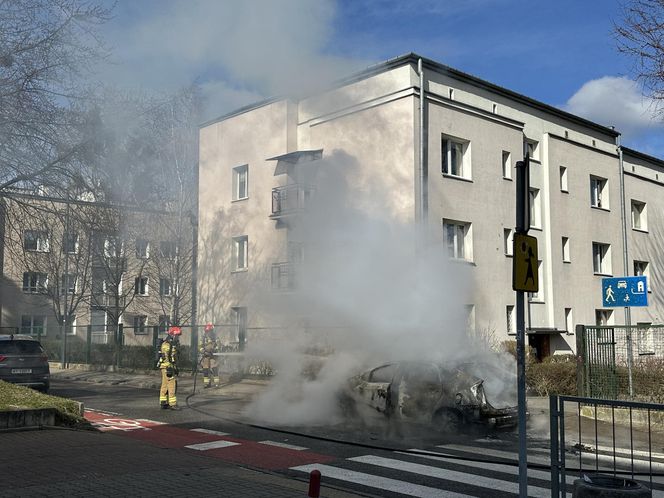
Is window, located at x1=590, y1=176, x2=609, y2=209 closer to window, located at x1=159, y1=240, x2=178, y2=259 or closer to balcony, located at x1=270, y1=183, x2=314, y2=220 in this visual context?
balcony, located at x1=270, y1=183, x2=314, y2=220

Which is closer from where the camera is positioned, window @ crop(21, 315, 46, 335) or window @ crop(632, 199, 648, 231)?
window @ crop(632, 199, 648, 231)

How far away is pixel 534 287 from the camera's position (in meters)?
5.39

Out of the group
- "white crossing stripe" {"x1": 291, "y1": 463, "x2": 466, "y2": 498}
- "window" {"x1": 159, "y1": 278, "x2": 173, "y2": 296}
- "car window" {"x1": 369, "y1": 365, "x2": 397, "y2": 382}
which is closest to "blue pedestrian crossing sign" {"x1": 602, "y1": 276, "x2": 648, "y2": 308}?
"car window" {"x1": 369, "y1": 365, "x2": 397, "y2": 382}

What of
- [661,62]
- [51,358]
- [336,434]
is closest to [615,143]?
[661,62]

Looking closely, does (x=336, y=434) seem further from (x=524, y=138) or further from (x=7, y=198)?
(x=524, y=138)

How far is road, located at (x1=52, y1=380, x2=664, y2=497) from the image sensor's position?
7328 millimetres

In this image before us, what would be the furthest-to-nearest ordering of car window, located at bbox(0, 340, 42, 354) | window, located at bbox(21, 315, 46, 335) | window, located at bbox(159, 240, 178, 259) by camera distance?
window, located at bbox(21, 315, 46, 335) → window, located at bbox(159, 240, 178, 259) → car window, located at bbox(0, 340, 42, 354)

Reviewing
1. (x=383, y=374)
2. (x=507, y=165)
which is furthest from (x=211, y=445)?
(x=507, y=165)

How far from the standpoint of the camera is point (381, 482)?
7.34 meters

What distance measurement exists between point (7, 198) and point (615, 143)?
80.3 ft

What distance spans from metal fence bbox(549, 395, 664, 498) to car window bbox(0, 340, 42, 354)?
1280cm

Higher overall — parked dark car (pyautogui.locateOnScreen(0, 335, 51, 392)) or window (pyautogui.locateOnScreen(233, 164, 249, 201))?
window (pyautogui.locateOnScreen(233, 164, 249, 201))

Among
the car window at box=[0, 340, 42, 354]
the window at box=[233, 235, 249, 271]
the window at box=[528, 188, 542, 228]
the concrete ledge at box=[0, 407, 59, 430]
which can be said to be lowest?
the concrete ledge at box=[0, 407, 59, 430]

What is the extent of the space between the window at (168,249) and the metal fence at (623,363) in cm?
1387
